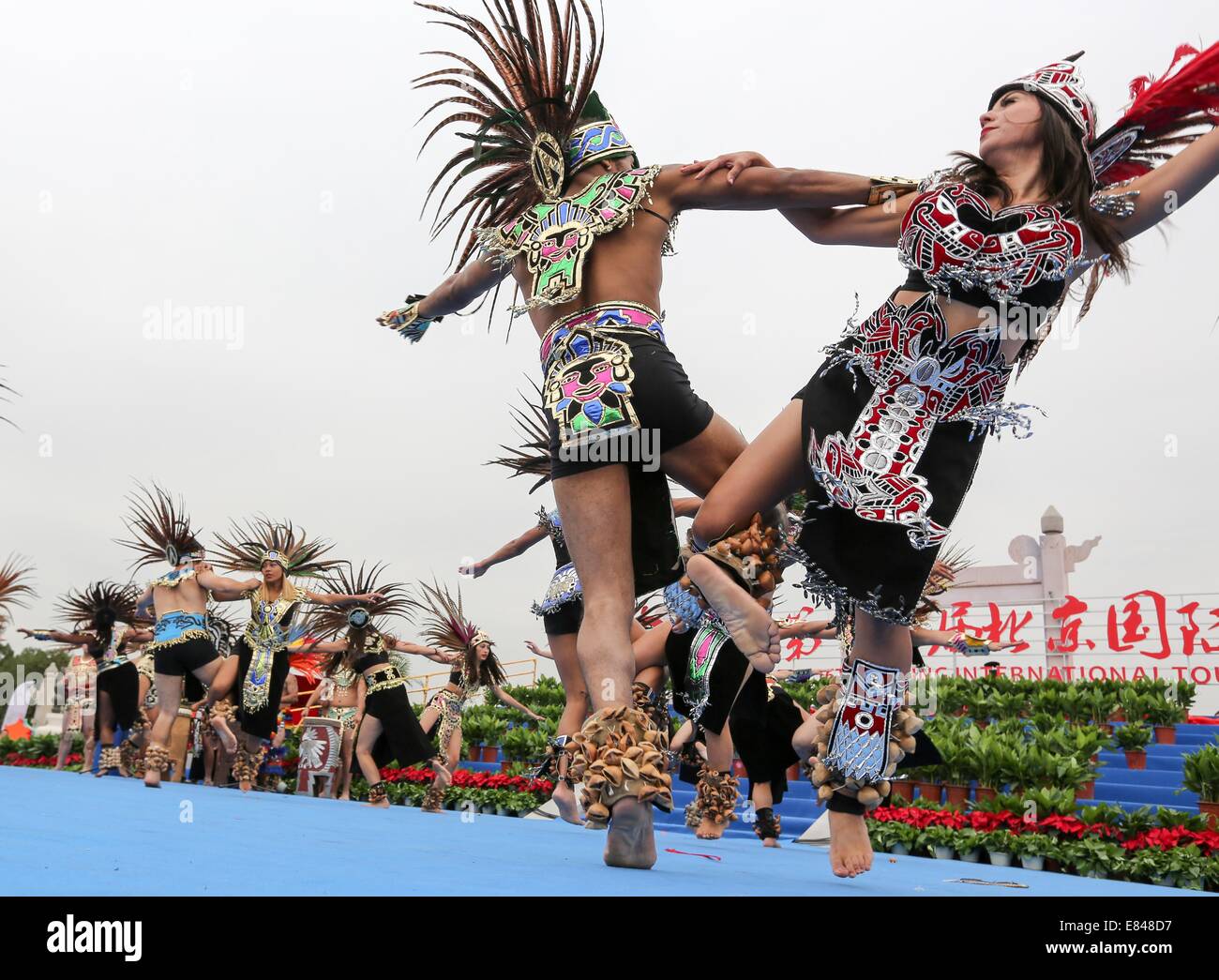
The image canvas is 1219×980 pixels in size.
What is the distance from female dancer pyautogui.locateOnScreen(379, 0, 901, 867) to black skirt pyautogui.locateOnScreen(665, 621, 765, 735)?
2.51 m

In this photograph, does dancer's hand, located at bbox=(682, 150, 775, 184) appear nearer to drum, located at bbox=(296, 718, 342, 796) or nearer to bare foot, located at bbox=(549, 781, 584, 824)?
bare foot, located at bbox=(549, 781, 584, 824)

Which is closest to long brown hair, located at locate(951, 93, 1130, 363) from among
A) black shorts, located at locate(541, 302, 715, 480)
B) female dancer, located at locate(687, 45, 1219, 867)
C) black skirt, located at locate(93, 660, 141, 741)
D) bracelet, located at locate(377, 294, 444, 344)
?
female dancer, located at locate(687, 45, 1219, 867)

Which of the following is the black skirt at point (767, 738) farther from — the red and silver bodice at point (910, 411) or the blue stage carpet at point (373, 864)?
the red and silver bodice at point (910, 411)

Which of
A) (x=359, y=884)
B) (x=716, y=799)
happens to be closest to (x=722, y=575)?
(x=359, y=884)

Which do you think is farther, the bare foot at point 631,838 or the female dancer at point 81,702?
the female dancer at point 81,702

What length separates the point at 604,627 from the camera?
3.03 m

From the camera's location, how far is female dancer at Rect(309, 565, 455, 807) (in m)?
9.23

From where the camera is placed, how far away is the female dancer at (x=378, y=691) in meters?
9.23

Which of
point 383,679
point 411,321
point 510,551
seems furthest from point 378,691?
point 411,321

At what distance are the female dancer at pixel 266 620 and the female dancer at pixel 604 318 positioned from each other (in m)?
7.06

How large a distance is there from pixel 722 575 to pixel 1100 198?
1400 millimetres

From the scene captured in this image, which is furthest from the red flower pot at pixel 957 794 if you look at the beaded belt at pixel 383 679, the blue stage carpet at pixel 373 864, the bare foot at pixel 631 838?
the bare foot at pixel 631 838
